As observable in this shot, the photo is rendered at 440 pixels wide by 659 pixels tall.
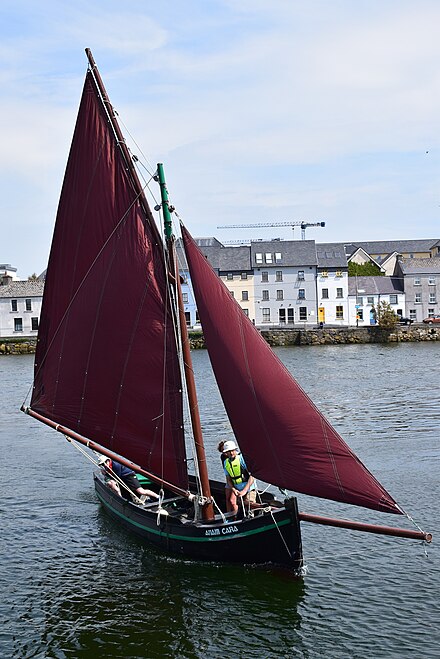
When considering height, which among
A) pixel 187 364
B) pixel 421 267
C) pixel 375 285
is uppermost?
pixel 421 267

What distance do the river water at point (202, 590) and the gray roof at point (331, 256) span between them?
84665 mm

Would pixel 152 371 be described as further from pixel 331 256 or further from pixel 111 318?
pixel 331 256

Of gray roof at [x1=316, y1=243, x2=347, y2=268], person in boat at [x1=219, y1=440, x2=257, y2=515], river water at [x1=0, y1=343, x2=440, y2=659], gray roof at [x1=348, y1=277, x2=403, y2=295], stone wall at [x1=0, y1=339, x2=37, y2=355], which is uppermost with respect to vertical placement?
gray roof at [x1=316, y1=243, x2=347, y2=268]

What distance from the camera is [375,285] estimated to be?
4781 inches

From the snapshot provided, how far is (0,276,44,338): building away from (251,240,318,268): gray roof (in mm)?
29323

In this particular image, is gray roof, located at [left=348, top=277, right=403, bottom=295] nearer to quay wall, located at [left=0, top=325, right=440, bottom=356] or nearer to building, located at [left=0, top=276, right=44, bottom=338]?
quay wall, located at [left=0, top=325, right=440, bottom=356]

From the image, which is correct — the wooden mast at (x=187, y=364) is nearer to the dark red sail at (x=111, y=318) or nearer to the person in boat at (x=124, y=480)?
the dark red sail at (x=111, y=318)

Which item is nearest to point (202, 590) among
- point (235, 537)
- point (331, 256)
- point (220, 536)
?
point (220, 536)

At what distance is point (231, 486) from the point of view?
19.4 meters

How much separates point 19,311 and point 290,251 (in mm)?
36779

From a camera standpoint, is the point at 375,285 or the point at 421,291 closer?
the point at 421,291

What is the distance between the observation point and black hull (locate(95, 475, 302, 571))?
1791cm

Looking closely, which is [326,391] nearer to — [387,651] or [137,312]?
[137,312]

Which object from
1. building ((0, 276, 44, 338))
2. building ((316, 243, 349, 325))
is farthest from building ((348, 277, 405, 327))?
building ((0, 276, 44, 338))
